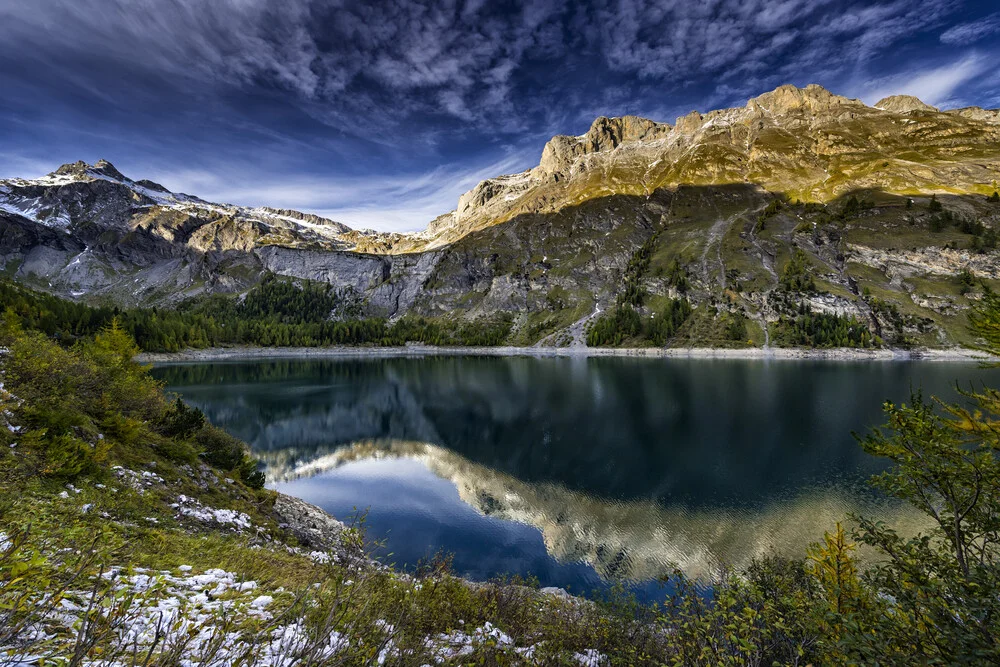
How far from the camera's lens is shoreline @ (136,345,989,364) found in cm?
12356

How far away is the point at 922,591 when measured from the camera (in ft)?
17.7

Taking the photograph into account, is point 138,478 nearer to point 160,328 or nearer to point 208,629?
point 208,629

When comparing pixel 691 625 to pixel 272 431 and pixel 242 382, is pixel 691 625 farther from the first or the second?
pixel 242 382

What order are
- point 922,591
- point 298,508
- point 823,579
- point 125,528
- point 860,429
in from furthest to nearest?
point 860,429 → point 298,508 → point 125,528 → point 823,579 → point 922,591

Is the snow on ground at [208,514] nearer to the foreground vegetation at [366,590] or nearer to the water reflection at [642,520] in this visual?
the foreground vegetation at [366,590]

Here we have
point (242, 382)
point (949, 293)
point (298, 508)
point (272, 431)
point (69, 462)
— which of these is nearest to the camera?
point (69, 462)

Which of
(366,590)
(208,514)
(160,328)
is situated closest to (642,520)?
(366,590)

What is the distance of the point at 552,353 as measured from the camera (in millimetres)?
174250

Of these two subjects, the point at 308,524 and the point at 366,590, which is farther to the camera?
the point at 308,524

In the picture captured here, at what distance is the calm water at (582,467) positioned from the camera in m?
24.0

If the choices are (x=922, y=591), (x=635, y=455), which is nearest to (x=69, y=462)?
(x=922, y=591)

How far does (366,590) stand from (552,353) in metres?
168

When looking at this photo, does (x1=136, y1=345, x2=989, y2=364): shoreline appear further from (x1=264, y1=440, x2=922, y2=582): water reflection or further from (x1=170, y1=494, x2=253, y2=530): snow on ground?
(x1=170, y1=494, x2=253, y2=530): snow on ground

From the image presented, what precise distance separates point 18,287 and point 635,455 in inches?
5094
